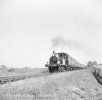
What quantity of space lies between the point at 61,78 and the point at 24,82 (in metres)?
12.5

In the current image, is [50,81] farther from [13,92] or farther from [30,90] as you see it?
[13,92]

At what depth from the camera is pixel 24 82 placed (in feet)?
49.3

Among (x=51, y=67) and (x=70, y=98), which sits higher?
(x=51, y=67)

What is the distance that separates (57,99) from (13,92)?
5498 millimetres

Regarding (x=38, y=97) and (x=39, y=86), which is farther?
(x=39, y=86)

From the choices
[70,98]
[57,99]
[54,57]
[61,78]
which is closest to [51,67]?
[54,57]

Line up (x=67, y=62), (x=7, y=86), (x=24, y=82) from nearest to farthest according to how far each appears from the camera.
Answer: (x=7, y=86)
(x=24, y=82)
(x=67, y=62)

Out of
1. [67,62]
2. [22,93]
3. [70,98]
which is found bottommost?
[70,98]

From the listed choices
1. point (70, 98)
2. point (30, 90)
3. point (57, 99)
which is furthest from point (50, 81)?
point (30, 90)

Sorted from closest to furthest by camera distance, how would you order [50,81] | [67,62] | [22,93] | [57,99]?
1. [22,93]
2. [57,99]
3. [50,81]
4. [67,62]

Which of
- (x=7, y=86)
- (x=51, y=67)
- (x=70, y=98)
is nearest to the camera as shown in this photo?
(x=7, y=86)

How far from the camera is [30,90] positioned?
15297mm

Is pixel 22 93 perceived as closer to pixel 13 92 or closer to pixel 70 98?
pixel 13 92

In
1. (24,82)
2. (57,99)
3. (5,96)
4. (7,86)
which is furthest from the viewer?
(57,99)
